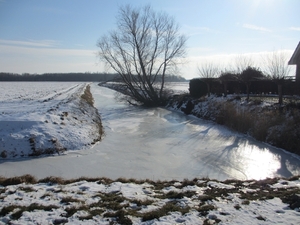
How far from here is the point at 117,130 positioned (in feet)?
48.7

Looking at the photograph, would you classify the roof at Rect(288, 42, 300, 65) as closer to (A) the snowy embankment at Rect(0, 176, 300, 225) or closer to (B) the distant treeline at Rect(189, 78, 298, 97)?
(B) the distant treeline at Rect(189, 78, 298, 97)

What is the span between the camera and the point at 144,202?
4824mm

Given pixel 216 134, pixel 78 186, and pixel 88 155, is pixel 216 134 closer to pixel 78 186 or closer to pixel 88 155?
pixel 88 155

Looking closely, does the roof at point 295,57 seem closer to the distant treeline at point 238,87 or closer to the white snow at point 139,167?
the distant treeline at point 238,87

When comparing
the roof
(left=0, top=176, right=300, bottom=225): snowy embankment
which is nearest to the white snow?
(left=0, top=176, right=300, bottom=225): snowy embankment

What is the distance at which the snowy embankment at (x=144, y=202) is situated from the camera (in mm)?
4113

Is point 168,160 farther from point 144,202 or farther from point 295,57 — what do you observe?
point 295,57

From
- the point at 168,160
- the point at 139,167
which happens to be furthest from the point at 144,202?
the point at 168,160

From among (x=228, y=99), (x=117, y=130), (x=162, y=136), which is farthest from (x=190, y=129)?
(x=228, y=99)

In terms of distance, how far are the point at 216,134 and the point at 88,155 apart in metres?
7.12

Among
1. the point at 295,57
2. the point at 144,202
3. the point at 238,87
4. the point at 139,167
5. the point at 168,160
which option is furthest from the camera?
the point at 238,87

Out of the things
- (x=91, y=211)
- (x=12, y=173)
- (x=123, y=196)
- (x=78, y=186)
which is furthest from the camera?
(x=12, y=173)

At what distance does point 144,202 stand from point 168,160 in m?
4.47

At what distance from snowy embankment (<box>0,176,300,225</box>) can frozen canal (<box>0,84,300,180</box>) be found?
153 centimetres
